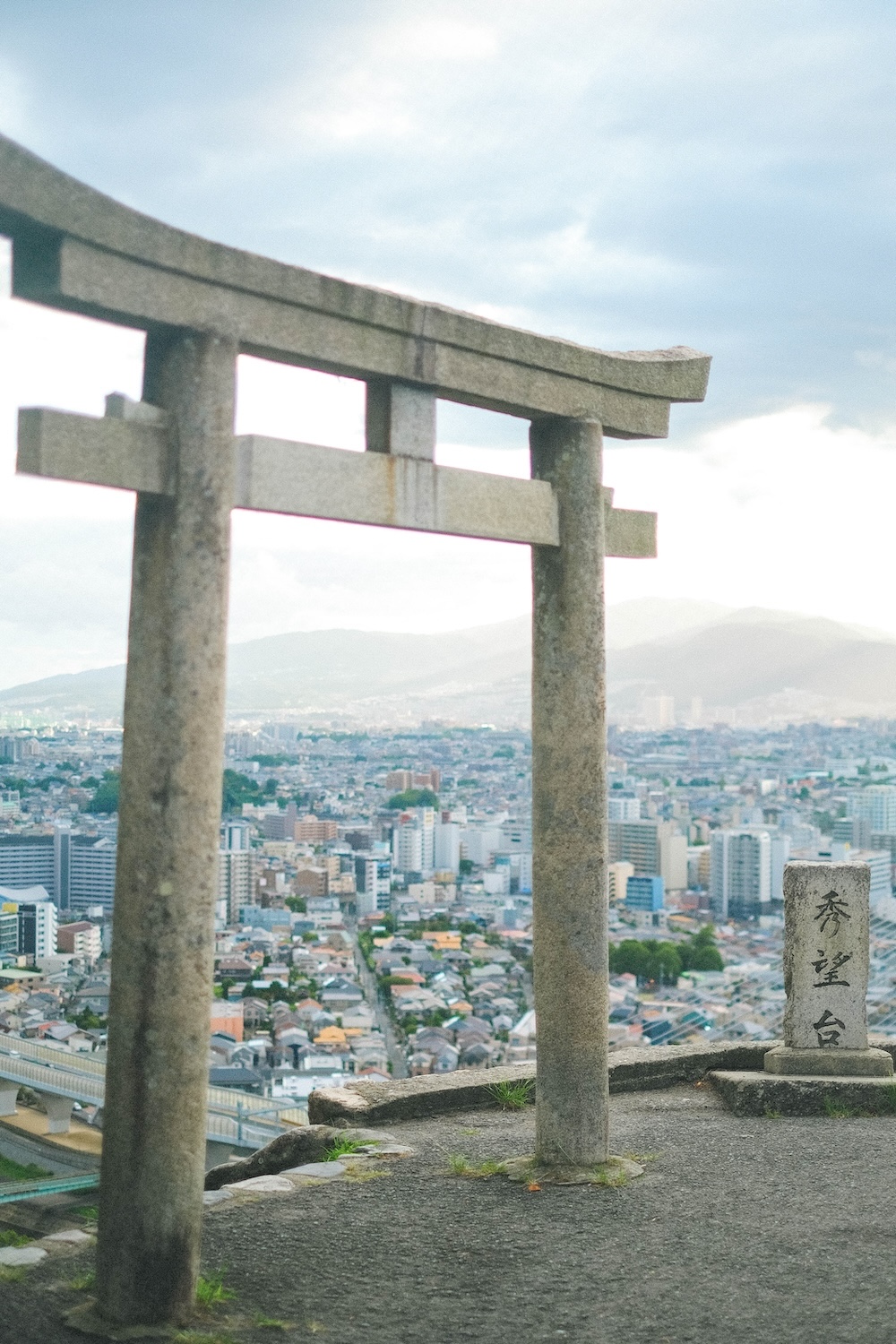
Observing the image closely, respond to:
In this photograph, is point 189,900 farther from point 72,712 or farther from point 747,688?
point 747,688

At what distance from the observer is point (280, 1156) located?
6520mm

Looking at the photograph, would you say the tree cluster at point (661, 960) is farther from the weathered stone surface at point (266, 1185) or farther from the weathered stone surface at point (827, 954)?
the weathered stone surface at point (266, 1185)

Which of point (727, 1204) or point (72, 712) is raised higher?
point (72, 712)

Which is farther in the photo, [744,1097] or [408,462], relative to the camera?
[744,1097]

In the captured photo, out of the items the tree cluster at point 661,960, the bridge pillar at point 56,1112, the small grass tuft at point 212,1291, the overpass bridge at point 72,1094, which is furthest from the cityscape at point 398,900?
the small grass tuft at point 212,1291

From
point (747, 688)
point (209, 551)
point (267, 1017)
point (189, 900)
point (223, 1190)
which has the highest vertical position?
point (747, 688)

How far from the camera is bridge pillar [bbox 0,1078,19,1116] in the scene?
1798 cm

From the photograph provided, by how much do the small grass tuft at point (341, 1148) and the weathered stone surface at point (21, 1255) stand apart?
5.59 feet

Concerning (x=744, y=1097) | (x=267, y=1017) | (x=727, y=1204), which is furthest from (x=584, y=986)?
(x=267, y=1017)

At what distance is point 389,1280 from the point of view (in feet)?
15.3

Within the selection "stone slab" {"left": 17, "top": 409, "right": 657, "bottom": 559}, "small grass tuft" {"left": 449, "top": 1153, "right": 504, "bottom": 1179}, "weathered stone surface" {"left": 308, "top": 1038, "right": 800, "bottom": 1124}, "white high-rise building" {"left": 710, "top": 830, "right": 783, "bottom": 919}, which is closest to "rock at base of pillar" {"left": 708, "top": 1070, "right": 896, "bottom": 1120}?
"weathered stone surface" {"left": 308, "top": 1038, "right": 800, "bottom": 1124}

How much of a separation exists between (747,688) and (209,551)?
15820 centimetres

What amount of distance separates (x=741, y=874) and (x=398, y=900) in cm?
1465

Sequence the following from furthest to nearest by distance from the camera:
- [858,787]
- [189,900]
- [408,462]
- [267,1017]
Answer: [858,787]
[267,1017]
[408,462]
[189,900]
